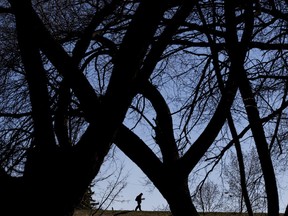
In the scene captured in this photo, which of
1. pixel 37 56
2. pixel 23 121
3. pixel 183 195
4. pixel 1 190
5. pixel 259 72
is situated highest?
pixel 259 72

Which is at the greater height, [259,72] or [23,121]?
[259,72]

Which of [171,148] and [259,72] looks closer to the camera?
[171,148]

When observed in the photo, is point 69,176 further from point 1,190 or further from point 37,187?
point 1,190

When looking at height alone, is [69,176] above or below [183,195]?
below

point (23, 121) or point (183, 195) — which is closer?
point (183, 195)


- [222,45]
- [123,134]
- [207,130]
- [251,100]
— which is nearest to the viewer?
[207,130]

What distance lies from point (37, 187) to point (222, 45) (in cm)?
351

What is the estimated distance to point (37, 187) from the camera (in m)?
3.73

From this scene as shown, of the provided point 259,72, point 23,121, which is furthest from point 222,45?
point 23,121

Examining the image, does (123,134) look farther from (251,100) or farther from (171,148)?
(251,100)

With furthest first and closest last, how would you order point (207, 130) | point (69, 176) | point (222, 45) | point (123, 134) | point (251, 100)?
point (222, 45) → point (251, 100) → point (123, 134) → point (207, 130) → point (69, 176)

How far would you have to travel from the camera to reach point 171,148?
5906 mm

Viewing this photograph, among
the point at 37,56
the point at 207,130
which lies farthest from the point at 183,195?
the point at 37,56

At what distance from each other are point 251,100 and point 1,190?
3346 mm
